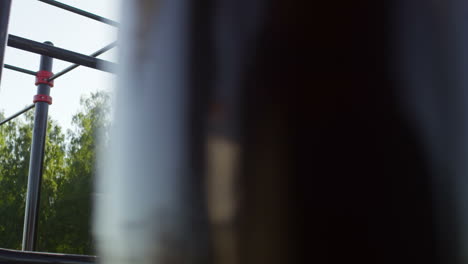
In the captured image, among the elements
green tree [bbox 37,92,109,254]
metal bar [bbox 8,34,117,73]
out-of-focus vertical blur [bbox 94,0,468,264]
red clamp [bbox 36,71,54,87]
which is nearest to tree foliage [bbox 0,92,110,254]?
green tree [bbox 37,92,109,254]

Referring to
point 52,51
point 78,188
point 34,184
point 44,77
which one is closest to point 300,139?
point 52,51

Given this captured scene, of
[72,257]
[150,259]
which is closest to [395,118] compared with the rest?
[150,259]

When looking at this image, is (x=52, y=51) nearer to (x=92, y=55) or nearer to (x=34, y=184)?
(x=34, y=184)

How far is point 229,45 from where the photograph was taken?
0.32 meters

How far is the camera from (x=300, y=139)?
0.29 meters

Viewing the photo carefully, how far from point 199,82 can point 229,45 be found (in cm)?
3

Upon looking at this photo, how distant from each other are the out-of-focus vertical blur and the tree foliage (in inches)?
551

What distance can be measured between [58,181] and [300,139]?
17016mm

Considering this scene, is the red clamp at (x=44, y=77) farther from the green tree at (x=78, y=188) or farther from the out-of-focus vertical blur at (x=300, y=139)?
the green tree at (x=78, y=188)

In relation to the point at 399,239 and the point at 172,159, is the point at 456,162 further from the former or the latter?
the point at 172,159

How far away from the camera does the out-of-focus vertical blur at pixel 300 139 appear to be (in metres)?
0.28

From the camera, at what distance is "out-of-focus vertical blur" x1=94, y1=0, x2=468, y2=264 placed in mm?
281

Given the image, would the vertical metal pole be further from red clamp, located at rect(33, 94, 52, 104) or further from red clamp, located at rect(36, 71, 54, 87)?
red clamp, located at rect(36, 71, 54, 87)

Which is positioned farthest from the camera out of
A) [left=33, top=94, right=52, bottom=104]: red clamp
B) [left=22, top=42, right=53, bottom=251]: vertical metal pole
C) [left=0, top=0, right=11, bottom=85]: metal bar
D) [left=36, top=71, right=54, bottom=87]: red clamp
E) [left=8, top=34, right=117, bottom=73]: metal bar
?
[left=36, top=71, right=54, bottom=87]: red clamp
